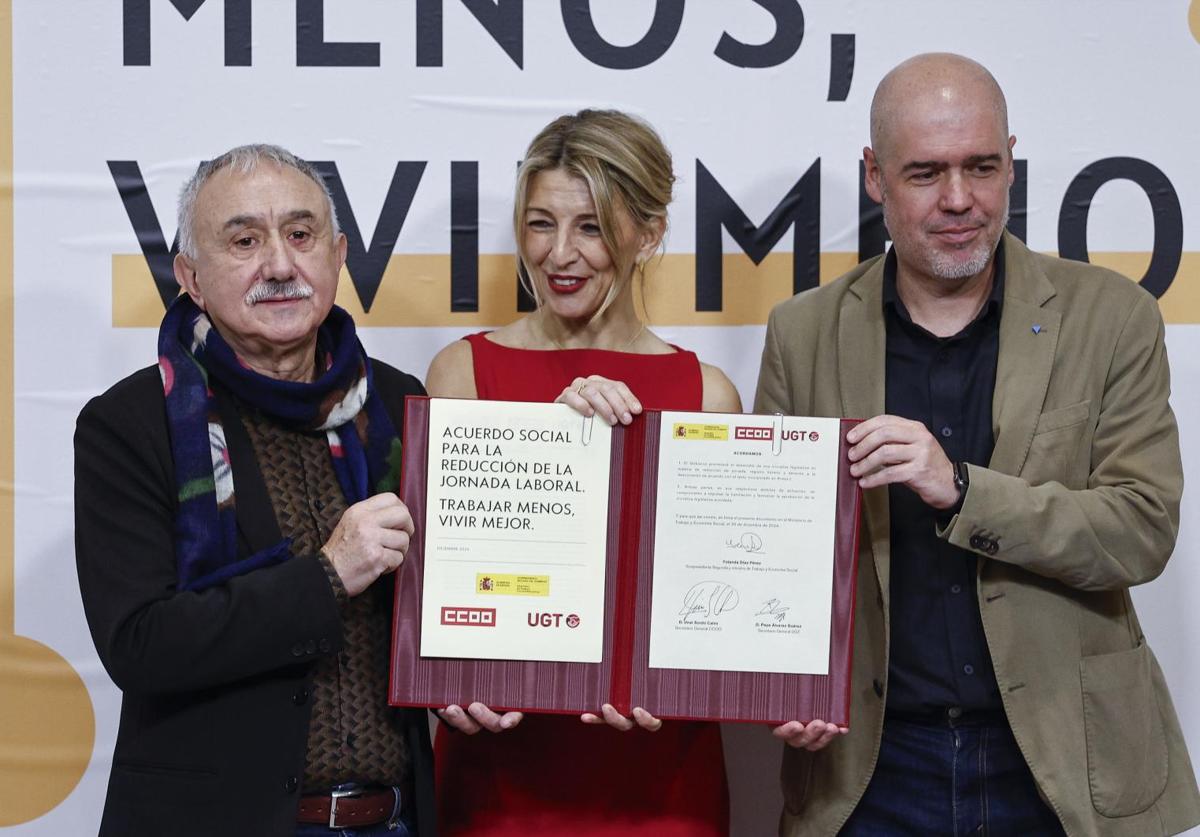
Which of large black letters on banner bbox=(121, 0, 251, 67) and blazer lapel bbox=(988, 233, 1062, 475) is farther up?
large black letters on banner bbox=(121, 0, 251, 67)

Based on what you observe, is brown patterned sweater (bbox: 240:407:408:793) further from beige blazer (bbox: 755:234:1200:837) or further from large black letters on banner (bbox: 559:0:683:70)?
large black letters on banner (bbox: 559:0:683:70)

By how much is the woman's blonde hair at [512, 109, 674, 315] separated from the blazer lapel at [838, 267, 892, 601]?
1.30 feet

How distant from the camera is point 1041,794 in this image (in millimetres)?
2012

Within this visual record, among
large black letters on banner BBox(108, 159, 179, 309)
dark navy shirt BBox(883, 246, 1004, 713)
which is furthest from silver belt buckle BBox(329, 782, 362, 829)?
large black letters on banner BBox(108, 159, 179, 309)

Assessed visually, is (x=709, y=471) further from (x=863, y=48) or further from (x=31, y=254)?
(x=31, y=254)

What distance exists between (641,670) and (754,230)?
49.6 inches

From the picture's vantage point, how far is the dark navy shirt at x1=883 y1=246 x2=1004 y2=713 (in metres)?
2.05

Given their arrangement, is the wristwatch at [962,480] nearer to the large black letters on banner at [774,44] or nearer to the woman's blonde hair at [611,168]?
the woman's blonde hair at [611,168]

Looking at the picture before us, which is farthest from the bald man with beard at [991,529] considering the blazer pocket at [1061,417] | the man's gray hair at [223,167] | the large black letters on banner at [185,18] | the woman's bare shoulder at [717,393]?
the large black letters on banner at [185,18]

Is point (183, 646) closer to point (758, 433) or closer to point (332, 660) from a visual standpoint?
point (332, 660)

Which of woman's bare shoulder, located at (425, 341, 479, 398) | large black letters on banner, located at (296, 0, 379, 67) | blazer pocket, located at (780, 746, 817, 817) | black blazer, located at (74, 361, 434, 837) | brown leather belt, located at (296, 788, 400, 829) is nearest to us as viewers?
black blazer, located at (74, 361, 434, 837)

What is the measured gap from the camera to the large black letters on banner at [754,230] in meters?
2.88
